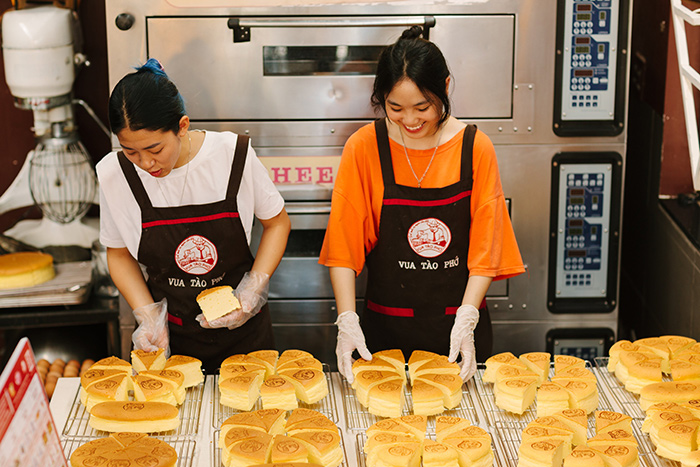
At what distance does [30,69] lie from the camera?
10.8ft

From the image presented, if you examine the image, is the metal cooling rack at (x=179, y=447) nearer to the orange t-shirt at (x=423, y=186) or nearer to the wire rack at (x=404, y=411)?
the wire rack at (x=404, y=411)

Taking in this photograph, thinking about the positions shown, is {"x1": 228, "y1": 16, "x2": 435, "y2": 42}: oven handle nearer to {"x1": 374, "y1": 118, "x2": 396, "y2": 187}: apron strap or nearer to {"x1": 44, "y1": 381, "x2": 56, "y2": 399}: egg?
{"x1": 374, "y1": 118, "x2": 396, "y2": 187}: apron strap

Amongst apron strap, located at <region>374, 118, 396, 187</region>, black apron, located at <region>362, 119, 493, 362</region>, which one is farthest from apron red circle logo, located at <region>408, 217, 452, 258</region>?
apron strap, located at <region>374, 118, 396, 187</region>

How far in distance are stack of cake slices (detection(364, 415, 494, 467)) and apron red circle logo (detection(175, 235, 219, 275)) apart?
2.88 feet

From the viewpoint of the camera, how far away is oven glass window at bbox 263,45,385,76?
3.18 metres

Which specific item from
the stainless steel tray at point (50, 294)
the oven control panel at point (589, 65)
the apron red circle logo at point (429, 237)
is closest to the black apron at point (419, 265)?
the apron red circle logo at point (429, 237)

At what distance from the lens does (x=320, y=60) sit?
3193 millimetres

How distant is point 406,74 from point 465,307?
71 centimetres

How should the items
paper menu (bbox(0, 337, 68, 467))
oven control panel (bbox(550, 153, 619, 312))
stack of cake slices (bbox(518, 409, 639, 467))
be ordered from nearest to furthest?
paper menu (bbox(0, 337, 68, 467)), stack of cake slices (bbox(518, 409, 639, 467)), oven control panel (bbox(550, 153, 619, 312))

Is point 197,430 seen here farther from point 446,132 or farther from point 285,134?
point 285,134

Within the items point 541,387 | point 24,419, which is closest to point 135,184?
point 24,419

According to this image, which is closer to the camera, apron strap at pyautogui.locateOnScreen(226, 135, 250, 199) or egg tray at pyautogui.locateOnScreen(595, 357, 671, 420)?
egg tray at pyautogui.locateOnScreen(595, 357, 671, 420)

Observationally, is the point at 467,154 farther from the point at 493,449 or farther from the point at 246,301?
the point at 493,449

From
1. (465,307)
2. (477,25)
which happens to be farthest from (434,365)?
(477,25)
